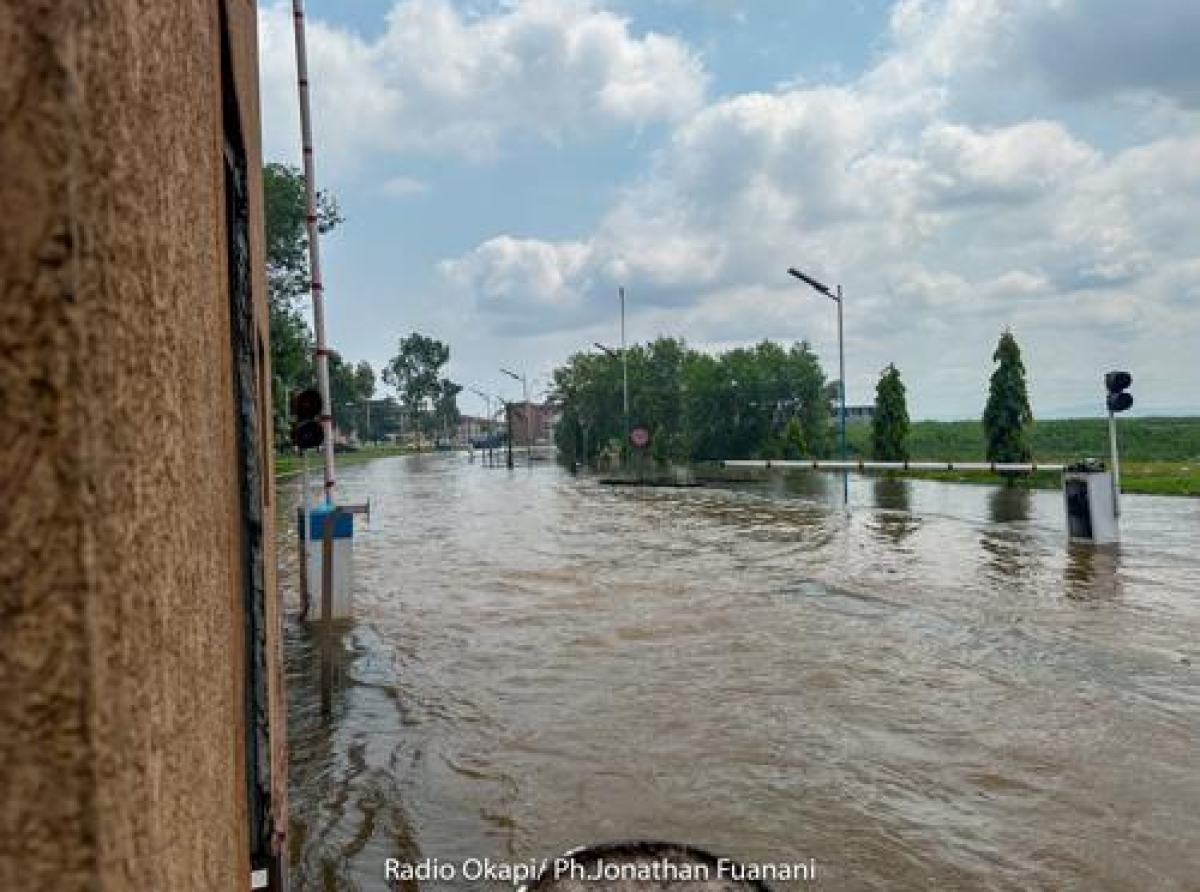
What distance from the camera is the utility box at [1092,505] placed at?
11.2 metres

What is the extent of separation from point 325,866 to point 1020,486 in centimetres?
2280

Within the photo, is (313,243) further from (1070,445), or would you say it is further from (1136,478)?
(1070,445)

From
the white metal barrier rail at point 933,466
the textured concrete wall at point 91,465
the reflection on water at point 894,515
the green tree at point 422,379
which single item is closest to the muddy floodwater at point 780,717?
the reflection on water at point 894,515

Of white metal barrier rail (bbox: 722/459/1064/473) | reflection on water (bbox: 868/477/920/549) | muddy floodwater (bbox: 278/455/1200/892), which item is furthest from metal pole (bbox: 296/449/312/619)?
white metal barrier rail (bbox: 722/459/1064/473)

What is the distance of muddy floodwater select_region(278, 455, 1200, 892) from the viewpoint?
11.9 feet

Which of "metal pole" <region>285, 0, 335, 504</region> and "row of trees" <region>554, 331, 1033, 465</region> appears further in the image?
"row of trees" <region>554, 331, 1033, 465</region>

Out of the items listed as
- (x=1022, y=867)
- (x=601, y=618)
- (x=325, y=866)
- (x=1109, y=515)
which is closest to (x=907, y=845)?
(x=1022, y=867)

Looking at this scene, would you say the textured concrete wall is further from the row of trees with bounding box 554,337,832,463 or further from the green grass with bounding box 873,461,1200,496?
the row of trees with bounding box 554,337,832,463

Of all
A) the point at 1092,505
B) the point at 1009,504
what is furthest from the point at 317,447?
the point at 1009,504

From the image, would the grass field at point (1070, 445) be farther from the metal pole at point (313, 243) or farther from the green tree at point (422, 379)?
the green tree at point (422, 379)

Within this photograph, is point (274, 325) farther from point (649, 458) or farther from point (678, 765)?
point (678, 765)

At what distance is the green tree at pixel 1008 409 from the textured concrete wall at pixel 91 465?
2780cm

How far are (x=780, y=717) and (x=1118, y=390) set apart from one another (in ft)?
30.7

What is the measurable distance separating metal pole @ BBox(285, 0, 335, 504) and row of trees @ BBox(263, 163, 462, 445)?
18.3 inches
